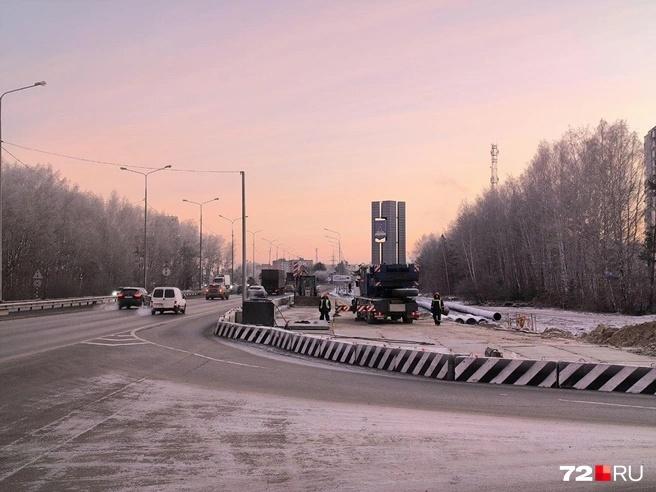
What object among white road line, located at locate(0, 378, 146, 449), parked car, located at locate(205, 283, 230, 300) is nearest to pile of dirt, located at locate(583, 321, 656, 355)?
white road line, located at locate(0, 378, 146, 449)

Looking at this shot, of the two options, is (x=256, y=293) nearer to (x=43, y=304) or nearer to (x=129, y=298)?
(x=129, y=298)

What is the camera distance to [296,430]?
28.0 ft

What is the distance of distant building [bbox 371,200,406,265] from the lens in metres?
46.2

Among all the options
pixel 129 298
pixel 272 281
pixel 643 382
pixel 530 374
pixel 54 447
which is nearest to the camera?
pixel 54 447

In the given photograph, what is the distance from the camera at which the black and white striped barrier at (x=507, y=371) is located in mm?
13484

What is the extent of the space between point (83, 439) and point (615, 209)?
57224 millimetres

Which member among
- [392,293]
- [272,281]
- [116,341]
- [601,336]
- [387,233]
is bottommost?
[601,336]

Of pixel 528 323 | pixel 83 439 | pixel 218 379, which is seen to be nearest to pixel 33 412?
pixel 83 439

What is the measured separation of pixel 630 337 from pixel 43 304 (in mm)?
41133

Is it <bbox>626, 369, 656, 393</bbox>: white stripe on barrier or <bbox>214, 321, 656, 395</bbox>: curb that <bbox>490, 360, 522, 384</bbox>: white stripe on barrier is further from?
<bbox>626, 369, 656, 393</bbox>: white stripe on barrier

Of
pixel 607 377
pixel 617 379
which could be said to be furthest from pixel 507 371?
pixel 617 379

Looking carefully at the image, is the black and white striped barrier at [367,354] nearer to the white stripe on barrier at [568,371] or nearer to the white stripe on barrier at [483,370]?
the white stripe on barrier at [483,370]

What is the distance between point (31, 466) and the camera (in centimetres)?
661
